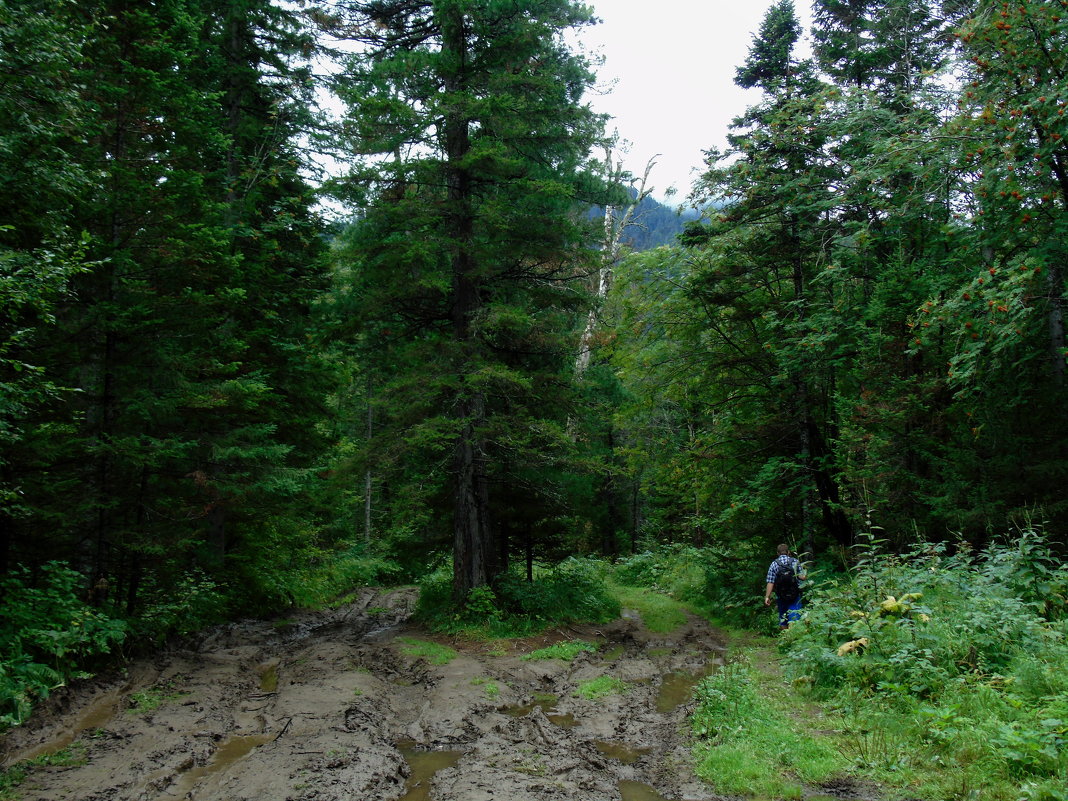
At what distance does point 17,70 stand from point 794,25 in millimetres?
14840

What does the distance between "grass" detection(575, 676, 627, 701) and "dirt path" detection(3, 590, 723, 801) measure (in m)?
0.15

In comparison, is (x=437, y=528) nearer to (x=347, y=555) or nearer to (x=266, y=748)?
(x=266, y=748)

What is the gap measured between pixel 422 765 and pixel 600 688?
3.36 meters

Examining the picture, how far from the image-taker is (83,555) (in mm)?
9602

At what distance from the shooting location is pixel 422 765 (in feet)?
21.6

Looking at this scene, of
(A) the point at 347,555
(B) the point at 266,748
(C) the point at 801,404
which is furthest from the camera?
(A) the point at 347,555

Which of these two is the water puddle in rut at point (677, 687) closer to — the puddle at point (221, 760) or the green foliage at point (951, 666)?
the green foliage at point (951, 666)

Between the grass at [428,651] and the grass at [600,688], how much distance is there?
256 centimetres

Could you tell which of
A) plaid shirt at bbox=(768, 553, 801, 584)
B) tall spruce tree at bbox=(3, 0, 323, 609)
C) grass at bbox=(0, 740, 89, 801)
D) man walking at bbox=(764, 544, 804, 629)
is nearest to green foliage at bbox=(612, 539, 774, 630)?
man walking at bbox=(764, 544, 804, 629)

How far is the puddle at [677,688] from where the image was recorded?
28.4 feet

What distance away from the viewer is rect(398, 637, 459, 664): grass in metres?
10.7

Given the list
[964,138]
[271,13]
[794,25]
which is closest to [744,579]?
[964,138]

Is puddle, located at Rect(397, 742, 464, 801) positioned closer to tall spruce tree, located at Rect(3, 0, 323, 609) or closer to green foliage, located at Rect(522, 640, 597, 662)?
green foliage, located at Rect(522, 640, 597, 662)

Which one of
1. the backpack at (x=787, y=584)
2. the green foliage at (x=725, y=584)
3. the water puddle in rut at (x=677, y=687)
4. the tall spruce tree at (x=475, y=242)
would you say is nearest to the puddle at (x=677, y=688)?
the water puddle in rut at (x=677, y=687)
